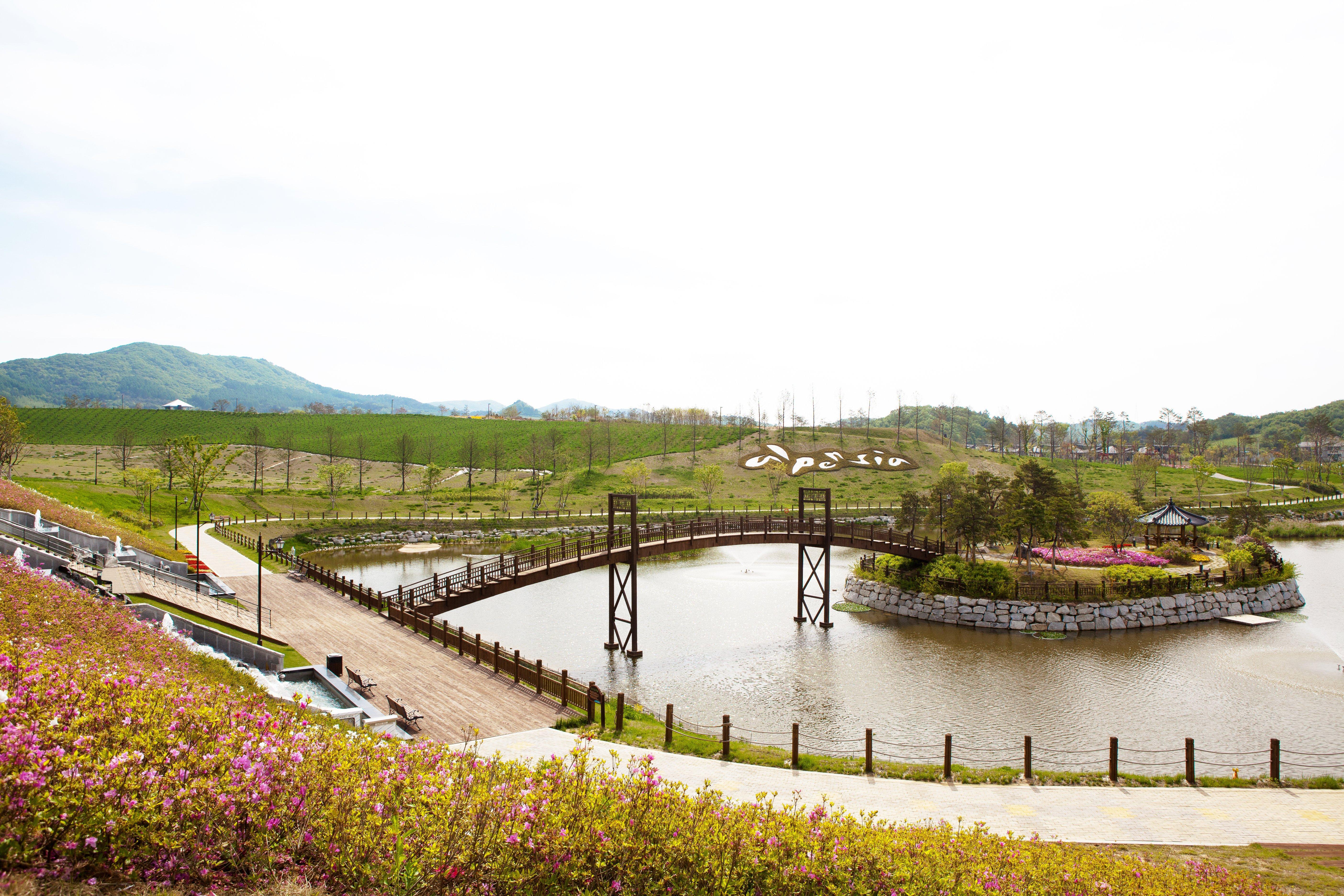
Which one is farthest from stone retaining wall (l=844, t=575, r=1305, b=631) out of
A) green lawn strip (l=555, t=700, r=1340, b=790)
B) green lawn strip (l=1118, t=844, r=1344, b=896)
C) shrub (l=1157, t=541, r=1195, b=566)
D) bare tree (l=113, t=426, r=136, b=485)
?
bare tree (l=113, t=426, r=136, b=485)

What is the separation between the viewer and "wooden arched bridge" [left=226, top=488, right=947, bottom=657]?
1032 inches

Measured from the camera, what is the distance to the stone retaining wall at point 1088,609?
3116cm

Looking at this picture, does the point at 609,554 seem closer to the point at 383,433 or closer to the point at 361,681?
the point at 361,681

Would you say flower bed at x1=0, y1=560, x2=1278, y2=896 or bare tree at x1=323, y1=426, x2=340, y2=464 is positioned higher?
bare tree at x1=323, y1=426, x2=340, y2=464

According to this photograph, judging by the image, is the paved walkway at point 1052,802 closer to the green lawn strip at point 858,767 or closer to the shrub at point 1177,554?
the green lawn strip at point 858,767

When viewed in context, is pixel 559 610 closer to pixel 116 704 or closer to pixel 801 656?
pixel 801 656

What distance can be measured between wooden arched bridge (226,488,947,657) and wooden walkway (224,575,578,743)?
128 centimetres

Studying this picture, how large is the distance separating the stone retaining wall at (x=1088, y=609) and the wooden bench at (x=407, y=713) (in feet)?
81.5

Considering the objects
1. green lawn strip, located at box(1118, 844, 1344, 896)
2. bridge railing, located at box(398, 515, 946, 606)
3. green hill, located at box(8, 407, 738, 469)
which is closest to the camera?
green lawn strip, located at box(1118, 844, 1344, 896)

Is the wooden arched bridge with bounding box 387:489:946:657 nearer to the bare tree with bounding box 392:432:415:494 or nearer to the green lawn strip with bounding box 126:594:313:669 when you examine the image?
the green lawn strip with bounding box 126:594:313:669

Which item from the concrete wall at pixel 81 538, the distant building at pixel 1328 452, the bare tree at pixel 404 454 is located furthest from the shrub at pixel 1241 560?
the distant building at pixel 1328 452

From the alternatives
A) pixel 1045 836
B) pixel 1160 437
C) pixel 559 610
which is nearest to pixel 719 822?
pixel 1045 836

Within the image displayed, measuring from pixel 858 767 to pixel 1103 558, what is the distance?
28.3m

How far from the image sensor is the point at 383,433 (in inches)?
4843
